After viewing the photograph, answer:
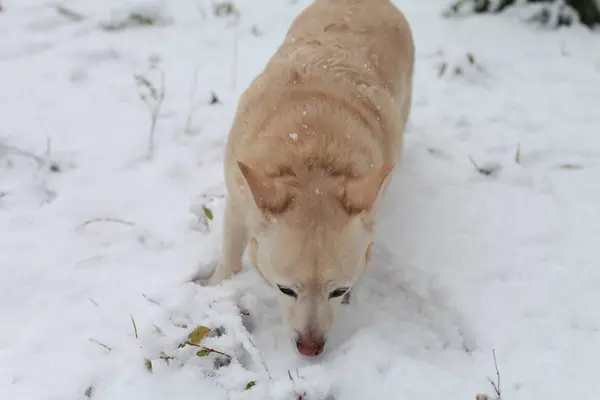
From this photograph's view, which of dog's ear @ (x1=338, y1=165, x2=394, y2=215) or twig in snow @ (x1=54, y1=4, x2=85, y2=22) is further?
twig in snow @ (x1=54, y1=4, x2=85, y2=22)

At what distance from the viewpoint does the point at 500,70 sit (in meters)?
5.20

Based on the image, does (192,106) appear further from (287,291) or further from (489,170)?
(287,291)

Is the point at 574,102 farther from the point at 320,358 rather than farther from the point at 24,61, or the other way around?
the point at 24,61

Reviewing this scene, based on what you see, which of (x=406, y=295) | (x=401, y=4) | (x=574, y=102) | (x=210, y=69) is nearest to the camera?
(x=406, y=295)

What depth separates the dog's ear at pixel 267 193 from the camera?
7.42 feet

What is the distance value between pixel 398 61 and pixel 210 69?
1970 mm

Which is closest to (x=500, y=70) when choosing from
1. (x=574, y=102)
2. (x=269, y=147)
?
(x=574, y=102)

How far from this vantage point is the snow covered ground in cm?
246

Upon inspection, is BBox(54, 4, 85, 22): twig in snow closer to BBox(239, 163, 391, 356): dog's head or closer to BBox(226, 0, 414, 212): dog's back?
BBox(226, 0, 414, 212): dog's back

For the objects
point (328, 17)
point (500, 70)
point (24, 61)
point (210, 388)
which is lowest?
point (210, 388)

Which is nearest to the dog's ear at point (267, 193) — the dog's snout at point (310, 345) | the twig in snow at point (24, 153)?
the dog's snout at point (310, 345)

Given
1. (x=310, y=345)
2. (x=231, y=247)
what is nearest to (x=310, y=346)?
(x=310, y=345)

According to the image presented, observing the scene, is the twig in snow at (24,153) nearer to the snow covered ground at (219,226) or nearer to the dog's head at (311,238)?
the snow covered ground at (219,226)

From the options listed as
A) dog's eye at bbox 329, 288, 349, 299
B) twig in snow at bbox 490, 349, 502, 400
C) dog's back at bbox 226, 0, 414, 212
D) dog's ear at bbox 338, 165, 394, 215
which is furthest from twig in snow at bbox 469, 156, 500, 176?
dog's eye at bbox 329, 288, 349, 299
